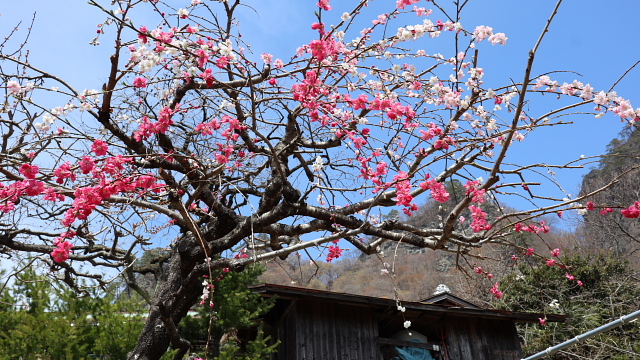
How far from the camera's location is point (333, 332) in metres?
8.56

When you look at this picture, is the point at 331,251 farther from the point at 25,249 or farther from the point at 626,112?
the point at 25,249

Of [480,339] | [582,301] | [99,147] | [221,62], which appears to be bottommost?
[480,339]

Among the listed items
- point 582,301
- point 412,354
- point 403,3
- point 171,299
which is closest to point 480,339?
point 412,354

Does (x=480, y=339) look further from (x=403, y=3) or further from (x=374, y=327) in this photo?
(x=403, y=3)

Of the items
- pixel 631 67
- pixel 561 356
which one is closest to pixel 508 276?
pixel 561 356

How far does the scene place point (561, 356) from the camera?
12.6 meters

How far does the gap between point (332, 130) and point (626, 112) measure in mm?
3262

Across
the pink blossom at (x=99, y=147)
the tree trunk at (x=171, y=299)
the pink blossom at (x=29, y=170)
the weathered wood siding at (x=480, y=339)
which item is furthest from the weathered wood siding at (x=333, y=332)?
the pink blossom at (x=29, y=170)

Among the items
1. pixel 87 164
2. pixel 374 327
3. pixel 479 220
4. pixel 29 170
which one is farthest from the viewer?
A: pixel 374 327

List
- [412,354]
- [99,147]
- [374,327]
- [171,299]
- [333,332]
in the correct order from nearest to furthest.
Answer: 1. [99,147]
2. [171,299]
3. [333,332]
4. [374,327]
5. [412,354]

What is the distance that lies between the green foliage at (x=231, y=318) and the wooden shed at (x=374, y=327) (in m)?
0.32

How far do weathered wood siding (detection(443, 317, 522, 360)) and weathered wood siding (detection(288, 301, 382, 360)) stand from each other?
1862mm

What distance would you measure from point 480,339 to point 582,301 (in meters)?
5.03

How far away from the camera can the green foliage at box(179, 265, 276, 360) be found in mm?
7211
